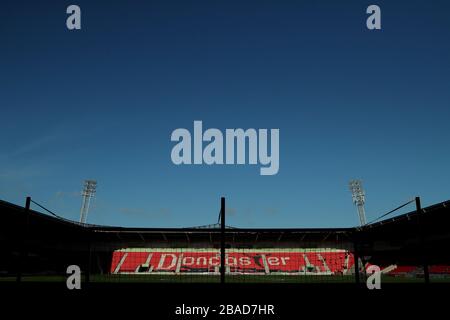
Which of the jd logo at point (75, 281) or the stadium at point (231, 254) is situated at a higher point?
the jd logo at point (75, 281)

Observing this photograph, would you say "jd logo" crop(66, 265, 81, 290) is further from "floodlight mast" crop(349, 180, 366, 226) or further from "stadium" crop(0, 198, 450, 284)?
"floodlight mast" crop(349, 180, 366, 226)

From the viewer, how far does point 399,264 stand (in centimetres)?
4650

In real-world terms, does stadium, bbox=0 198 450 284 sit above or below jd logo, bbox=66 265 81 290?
below

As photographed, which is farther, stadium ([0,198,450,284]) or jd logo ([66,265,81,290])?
stadium ([0,198,450,284])

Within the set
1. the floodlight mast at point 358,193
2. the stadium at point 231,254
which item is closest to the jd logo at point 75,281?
the stadium at point 231,254

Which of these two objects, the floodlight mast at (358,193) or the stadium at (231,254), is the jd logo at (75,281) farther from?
the floodlight mast at (358,193)

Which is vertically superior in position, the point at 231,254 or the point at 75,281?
the point at 75,281

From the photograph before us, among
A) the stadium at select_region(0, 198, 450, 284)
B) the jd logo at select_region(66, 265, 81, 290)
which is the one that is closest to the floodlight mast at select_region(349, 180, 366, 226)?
the stadium at select_region(0, 198, 450, 284)

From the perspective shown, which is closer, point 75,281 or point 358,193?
point 75,281

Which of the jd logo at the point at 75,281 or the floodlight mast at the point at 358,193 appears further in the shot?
the floodlight mast at the point at 358,193

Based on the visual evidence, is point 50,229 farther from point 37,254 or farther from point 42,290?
point 42,290
